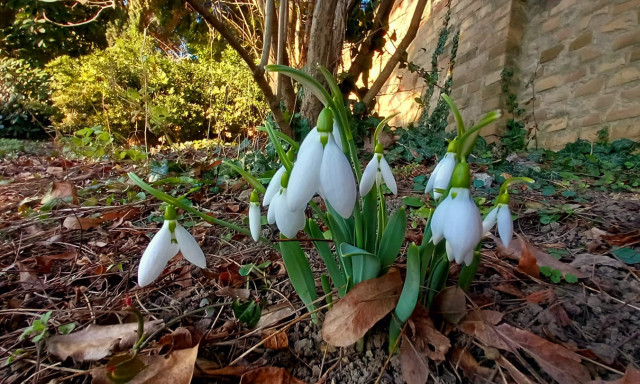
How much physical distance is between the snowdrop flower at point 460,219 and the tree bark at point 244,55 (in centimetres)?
184

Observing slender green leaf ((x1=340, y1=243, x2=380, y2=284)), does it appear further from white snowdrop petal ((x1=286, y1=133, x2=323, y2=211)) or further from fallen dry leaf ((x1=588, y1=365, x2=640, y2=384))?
fallen dry leaf ((x1=588, y1=365, x2=640, y2=384))

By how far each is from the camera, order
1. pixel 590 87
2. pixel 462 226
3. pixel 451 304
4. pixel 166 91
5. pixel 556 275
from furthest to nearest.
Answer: pixel 166 91
pixel 590 87
pixel 556 275
pixel 451 304
pixel 462 226

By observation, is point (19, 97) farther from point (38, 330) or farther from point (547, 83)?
point (547, 83)

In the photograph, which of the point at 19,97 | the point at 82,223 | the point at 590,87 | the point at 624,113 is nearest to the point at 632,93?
the point at 624,113

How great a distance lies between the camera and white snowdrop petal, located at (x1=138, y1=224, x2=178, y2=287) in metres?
0.61

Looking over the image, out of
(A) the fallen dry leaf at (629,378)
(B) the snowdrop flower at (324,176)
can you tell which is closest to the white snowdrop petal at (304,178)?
(B) the snowdrop flower at (324,176)

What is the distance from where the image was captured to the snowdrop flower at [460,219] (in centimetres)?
49

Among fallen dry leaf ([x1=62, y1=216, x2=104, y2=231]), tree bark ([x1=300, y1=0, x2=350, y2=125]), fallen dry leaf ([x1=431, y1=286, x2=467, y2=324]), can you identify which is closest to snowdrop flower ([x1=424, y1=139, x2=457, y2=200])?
fallen dry leaf ([x1=431, y1=286, x2=467, y2=324])

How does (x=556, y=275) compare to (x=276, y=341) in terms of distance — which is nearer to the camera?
(x=276, y=341)

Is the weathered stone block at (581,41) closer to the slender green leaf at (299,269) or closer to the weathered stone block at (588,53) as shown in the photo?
the weathered stone block at (588,53)

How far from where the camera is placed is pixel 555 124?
3100 millimetres

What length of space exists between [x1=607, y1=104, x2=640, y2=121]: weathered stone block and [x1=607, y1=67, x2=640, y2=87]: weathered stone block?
0.21 meters

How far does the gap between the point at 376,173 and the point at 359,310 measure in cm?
28

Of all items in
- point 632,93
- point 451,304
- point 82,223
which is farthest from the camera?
point 632,93
